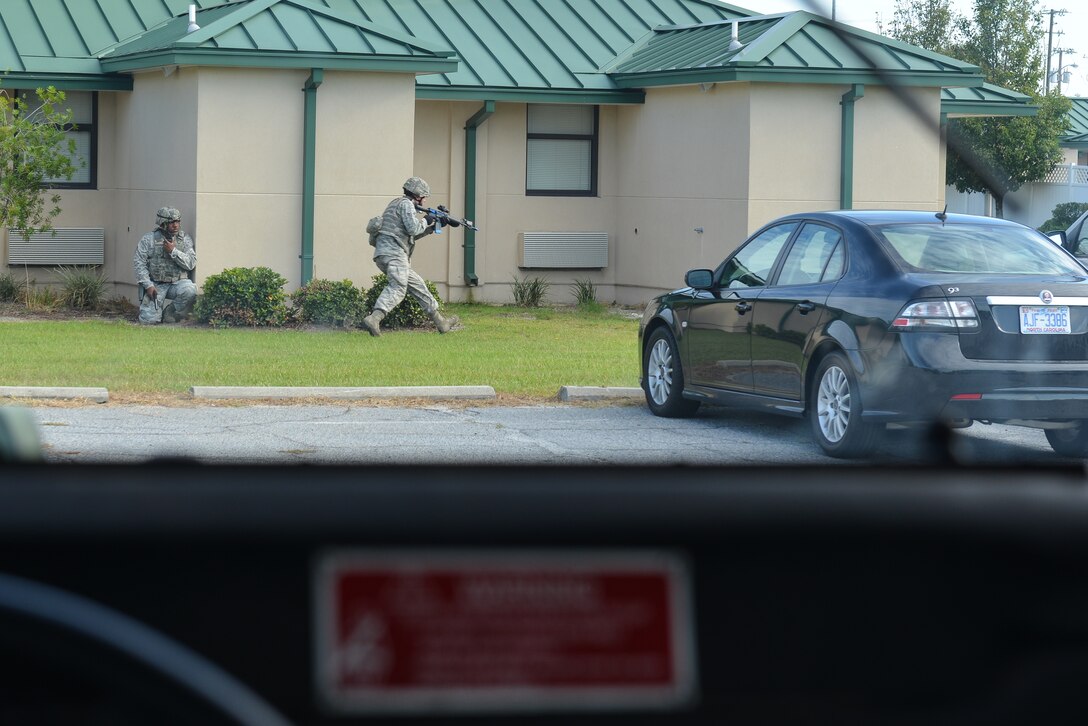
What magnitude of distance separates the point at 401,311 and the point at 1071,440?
1524 centimetres

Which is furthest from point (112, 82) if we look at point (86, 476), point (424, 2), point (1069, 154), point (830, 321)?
point (1069, 154)

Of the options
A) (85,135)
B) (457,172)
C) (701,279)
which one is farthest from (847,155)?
(85,135)

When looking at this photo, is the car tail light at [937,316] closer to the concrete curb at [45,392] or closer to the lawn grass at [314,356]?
the concrete curb at [45,392]

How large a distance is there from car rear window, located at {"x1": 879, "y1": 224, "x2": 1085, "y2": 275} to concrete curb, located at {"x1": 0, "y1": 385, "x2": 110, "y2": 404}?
16.3ft

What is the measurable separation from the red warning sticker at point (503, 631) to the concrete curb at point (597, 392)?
1120 cm

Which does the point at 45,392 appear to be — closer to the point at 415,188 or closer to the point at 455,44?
the point at 415,188

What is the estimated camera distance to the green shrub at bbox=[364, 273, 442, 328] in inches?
727

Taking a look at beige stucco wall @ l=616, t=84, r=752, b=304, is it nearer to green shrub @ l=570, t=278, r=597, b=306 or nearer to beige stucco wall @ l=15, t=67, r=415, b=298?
green shrub @ l=570, t=278, r=597, b=306

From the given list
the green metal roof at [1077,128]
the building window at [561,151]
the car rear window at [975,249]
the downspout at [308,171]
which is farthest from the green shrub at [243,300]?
the green metal roof at [1077,128]

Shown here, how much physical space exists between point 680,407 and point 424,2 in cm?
1437

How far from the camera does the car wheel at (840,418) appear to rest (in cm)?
250

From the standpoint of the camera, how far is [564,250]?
2328 cm

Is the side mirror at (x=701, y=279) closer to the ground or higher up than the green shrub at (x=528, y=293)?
closer to the ground

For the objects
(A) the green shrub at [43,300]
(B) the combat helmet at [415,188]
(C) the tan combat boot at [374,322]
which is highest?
(B) the combat helmet at [415,188]
